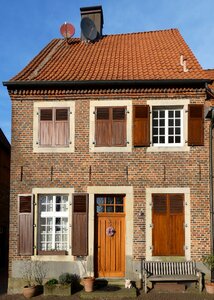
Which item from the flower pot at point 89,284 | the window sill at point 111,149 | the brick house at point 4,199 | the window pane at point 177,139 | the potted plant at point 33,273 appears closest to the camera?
the flower pot at point 89,284

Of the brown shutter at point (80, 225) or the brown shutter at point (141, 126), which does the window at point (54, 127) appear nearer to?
the brown shutter at point (80, 225)

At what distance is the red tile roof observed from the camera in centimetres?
1170

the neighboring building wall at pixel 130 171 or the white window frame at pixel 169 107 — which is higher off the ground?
the white window frame at pixel 169 107

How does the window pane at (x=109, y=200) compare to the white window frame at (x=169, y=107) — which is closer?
the white window frame at (x=169, y=107)

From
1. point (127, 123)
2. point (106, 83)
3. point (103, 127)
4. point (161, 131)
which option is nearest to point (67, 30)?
point (106, 83)

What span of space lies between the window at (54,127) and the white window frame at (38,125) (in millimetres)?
97

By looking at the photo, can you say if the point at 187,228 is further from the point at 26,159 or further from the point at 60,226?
the point at 26,159

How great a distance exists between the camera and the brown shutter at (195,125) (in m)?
11.0

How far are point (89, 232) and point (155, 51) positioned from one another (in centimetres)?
753

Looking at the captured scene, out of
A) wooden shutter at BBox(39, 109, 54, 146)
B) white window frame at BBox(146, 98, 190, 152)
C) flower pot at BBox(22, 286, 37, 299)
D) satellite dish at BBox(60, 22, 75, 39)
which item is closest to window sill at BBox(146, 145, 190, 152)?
white window frame at BBox(146, 98, 190, 152)

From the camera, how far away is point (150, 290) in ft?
33.9

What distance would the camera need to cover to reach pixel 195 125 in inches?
438

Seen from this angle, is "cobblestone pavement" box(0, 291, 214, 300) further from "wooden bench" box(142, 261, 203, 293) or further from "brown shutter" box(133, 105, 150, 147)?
"brown shutter" box(133, 105, 150, 147)

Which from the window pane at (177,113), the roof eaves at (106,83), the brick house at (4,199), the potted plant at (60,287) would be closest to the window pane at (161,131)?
the window pane at (177,113)
